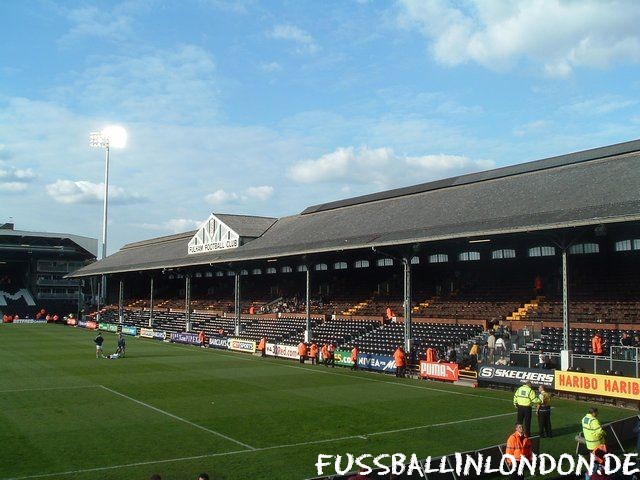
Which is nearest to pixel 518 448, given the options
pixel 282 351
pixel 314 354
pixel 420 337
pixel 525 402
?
pixel 525 402

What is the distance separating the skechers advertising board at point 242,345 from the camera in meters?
43.6

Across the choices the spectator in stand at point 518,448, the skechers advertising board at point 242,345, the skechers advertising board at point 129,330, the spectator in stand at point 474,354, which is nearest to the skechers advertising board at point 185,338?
the skechers advertising board at point 242,345

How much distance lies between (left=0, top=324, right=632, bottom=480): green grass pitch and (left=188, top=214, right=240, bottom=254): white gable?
22.8 metres

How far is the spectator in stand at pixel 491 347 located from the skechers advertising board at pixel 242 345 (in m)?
17.6

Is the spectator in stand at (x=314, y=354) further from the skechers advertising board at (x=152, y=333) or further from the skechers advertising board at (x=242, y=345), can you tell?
the skechers advertising board at (x=152, y=333)

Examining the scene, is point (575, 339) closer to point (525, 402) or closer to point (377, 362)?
point (377, 362)

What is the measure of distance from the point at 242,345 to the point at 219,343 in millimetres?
3659

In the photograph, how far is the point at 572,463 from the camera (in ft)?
46.2

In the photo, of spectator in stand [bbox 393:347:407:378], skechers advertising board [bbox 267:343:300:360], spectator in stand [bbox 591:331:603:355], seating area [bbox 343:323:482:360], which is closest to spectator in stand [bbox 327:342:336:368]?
seating area [bbox 343:323:482:360]

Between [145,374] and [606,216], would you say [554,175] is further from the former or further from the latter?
[145,374]

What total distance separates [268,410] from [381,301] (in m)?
25.6

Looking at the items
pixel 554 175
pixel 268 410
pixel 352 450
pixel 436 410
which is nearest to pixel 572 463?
pixel 352 450

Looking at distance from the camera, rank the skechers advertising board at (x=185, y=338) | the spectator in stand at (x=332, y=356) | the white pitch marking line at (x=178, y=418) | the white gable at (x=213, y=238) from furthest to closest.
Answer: the white gable at (x=213, y=238)
the skechers advertising board at (x=185, y=338)
the spectator in stand at (x=332, y=356)
the white pitch marking line at (x=178, y=418)

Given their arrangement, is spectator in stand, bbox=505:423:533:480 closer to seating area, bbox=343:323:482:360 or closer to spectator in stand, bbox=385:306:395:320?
seating area, bbox=343:323:482:360
